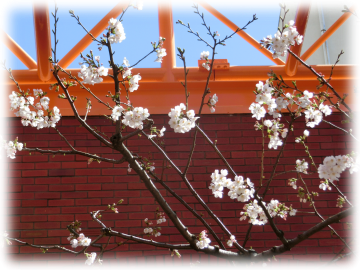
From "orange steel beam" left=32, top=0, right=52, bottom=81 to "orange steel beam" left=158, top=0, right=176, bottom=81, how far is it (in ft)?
3.50

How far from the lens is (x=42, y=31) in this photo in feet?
9.07

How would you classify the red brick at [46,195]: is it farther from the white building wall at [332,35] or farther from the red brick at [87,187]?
the white building wall at [332,35]

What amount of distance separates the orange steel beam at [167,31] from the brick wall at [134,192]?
0.54m

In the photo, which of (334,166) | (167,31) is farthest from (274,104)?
(167,31)

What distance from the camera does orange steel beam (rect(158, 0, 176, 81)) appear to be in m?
3.09

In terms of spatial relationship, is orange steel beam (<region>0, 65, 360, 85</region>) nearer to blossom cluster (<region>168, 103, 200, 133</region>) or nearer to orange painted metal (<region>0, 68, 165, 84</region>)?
orange painted metal (<region>0, 68, 165, 84</region>)

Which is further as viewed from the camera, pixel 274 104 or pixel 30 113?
pixel 30 113

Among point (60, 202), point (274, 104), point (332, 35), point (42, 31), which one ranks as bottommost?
point (60, 202)

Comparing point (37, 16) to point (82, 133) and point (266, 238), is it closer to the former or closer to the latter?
point (82, 133)

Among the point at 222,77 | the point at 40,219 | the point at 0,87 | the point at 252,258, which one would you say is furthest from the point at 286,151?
the point at 0,87

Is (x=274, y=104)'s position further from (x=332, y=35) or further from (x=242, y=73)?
(x=332, y=35)

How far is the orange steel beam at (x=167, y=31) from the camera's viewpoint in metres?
3.09

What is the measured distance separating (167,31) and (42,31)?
46.2 inches

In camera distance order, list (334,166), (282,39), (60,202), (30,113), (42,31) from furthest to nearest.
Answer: (60,202)
(42,31)
(30,113)
(282,39)
(334,166)
